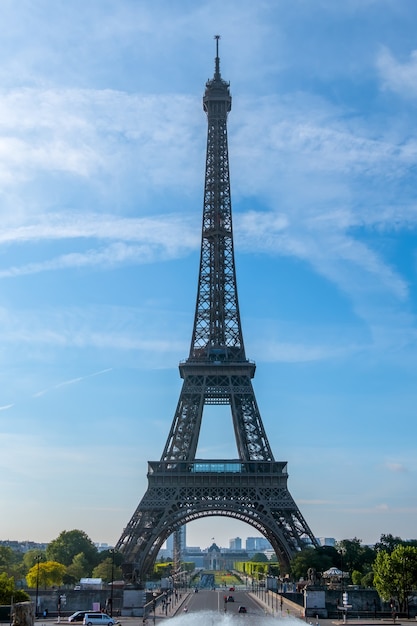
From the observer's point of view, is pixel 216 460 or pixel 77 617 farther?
pixel 216 460

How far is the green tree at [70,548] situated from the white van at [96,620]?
54581mm

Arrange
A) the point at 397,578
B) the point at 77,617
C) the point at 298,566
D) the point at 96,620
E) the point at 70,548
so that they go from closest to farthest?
the point at 96,620 < the point at 77,617 < the point at 397,578 < the point at 298,566 < the point at 70,548

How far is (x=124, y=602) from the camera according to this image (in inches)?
2926

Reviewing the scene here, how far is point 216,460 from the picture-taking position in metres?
103

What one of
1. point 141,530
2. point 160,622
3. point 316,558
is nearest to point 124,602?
point 160,622

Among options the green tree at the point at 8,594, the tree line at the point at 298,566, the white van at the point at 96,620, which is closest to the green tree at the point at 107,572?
the tree line at the point at 298,566

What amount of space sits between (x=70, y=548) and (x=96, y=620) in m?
58.4

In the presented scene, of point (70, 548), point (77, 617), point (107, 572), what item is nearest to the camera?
point (77, 617)

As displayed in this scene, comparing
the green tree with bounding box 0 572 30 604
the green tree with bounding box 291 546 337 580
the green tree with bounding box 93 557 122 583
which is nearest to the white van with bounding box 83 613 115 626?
the green tree with bounding box 0 572 30 604

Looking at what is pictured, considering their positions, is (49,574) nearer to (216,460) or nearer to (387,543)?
(216,460)

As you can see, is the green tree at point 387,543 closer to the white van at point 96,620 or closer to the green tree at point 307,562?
the green tree at point 307,562

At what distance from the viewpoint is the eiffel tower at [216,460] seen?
99.8m

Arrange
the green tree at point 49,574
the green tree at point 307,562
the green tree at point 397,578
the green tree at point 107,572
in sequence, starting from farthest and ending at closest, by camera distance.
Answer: the green tree at point 107,572
the green tree at point 49,574
the green tree at point 307,562
the green tree at point 397,578

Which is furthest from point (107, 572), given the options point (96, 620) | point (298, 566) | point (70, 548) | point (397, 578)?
point (96, 620)
